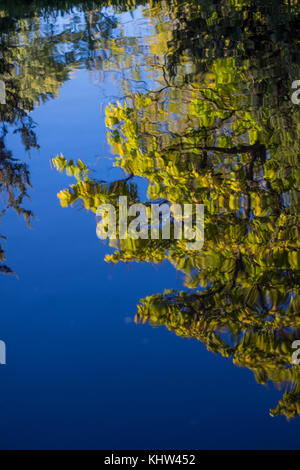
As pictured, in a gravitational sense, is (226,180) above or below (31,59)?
below

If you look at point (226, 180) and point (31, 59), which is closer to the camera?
point (226, 180)

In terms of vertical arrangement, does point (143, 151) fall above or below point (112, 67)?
below

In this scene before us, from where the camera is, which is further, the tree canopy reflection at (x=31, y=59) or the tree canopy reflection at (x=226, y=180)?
the tree canopy reflection at (x=31, y=59)

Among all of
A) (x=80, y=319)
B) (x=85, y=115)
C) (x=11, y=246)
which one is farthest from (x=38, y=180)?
(x=80, y=319)

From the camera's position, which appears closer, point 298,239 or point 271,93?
point 298,239

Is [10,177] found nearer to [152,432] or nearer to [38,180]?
[38,180]

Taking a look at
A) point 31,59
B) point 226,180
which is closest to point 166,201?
point 226,180

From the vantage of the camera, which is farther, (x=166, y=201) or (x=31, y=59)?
(x=31, y=59)

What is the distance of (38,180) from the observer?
19.4ft

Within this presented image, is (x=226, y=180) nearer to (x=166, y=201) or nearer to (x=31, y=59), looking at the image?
(x=166, y=201)

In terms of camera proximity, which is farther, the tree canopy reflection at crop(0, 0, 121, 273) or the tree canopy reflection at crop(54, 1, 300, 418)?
the tree canopy reflection at crop(0, 0, 121, 273)

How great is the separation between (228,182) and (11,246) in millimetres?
2092
